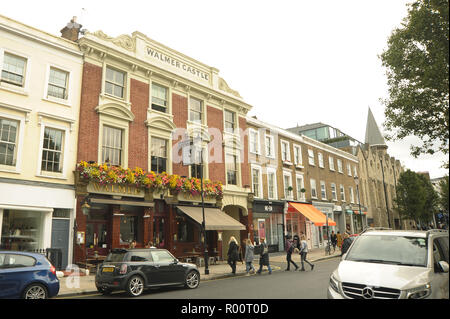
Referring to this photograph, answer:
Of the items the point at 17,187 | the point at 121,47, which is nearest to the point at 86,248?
the point at 17,187

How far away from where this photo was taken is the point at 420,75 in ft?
47.5

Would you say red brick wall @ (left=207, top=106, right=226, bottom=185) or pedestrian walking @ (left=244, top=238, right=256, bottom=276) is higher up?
red brick wall @ (left=207, top=106, right=226, bottom=185)

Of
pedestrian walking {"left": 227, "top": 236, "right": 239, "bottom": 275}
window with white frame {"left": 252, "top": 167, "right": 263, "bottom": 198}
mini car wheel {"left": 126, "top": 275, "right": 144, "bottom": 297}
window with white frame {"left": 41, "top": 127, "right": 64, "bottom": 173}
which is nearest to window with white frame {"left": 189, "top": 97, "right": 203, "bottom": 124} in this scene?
window with white frame {"left": 252, "top": 167, "right": 263, "bottom": 198}

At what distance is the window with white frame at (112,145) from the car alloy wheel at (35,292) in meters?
8.70

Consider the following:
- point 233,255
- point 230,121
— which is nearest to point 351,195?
point 230,121

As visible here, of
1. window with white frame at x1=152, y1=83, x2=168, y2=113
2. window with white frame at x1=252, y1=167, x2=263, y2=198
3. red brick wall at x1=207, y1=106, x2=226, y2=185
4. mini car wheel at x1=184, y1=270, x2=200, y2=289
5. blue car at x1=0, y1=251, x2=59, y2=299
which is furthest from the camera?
window with white frame at x1=252, y1=167, x2=263, y2=198

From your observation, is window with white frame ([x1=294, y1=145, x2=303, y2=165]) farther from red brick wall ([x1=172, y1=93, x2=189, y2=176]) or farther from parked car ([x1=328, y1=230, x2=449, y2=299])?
parked car ([x1=328, y1=230, x2=449, y2=299])

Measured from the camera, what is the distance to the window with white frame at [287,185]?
28.9 m

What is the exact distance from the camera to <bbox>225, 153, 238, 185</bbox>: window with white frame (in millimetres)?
23812

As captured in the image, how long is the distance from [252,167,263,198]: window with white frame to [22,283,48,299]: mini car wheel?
60.0 feet

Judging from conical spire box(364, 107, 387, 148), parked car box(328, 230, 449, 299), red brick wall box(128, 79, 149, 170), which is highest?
conical spire box(364, 107, 387, 148)

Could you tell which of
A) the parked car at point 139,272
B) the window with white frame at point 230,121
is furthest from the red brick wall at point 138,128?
the parked car at point 139,272
